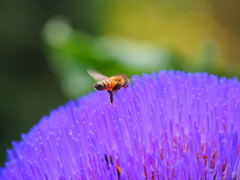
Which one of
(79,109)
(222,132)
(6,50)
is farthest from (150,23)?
(222,132)

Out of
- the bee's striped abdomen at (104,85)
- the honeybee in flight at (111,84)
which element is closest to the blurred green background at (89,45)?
the honeybee in flight at (111,84)

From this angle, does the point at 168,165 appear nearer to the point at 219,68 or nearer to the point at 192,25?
the point at 219,68

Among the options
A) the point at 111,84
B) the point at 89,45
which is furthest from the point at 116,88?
the point at 89,45

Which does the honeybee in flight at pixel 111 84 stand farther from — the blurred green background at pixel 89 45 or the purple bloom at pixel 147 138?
the blurred green background at pixel 89 45

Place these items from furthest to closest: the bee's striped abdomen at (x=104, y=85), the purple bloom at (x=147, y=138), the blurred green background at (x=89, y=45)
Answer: the blurred green background at (x=89, y=45) < the bee's striped abdomen at (x=104, y=85) < the purple bloom at (x=147, y=138)

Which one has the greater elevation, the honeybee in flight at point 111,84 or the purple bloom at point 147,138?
the honeybee in flight at point 111,84

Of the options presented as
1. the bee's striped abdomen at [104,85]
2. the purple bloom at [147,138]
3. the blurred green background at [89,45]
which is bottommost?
A: the purple bloom at [147,138]

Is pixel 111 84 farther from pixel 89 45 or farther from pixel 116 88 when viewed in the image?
pixel 89 45
